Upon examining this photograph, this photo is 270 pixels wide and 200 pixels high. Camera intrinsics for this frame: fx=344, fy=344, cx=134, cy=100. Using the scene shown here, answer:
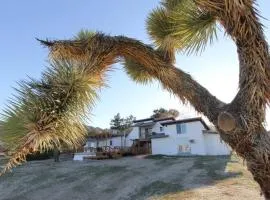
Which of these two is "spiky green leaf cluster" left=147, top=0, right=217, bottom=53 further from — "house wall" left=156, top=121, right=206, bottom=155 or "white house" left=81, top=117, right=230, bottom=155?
"house wall" left=156, top=121, right=206, bottom=155

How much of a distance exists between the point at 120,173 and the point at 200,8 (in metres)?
21.3

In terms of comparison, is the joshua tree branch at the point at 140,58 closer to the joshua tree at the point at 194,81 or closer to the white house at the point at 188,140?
the joshua tree at the point at 194,81

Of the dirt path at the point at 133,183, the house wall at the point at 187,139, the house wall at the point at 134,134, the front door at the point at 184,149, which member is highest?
the house wall at the point at 134,134

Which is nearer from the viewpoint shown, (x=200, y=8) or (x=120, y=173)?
(x=200, y=8)

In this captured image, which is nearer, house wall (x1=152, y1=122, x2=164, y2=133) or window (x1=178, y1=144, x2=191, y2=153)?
window (x1=178, y1=144, x2=191, y2=153)

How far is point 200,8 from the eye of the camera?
5.00 metres

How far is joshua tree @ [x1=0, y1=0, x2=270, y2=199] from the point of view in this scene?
164 inches

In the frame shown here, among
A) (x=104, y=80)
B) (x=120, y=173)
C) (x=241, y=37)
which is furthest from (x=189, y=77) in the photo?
(x=120, y=173)

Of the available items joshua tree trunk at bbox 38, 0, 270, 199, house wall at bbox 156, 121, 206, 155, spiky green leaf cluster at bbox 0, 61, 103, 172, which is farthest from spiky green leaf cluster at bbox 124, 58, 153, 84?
house wall at bbox 156, 121, 206, 155

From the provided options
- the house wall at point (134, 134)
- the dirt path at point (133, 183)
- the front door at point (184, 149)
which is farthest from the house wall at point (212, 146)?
the house wall at point (134, 134)

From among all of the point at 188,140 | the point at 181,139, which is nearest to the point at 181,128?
the point at 181,139

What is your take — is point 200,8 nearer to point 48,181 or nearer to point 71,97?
point 71,97

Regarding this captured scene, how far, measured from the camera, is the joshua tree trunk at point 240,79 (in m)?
4.43

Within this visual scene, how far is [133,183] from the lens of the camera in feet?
68.5
